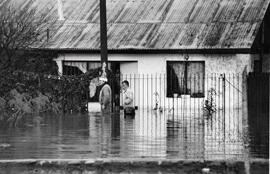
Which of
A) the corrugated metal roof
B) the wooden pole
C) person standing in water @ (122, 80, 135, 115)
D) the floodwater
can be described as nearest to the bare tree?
the wooden pole

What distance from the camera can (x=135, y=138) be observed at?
18969 mm

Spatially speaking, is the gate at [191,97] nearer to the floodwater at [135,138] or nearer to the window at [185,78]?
the window at [185,78]

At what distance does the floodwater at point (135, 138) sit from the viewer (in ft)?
52.5

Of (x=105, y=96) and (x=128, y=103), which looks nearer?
(x=105, y=96)

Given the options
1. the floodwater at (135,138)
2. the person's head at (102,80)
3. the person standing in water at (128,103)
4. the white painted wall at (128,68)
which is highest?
the white painted wall at (128,68)

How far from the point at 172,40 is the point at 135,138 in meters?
13.7

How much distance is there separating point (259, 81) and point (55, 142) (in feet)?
47.5

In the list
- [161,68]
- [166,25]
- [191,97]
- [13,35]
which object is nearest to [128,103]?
[13,35]

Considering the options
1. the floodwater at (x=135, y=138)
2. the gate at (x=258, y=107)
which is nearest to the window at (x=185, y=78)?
the gate at (x=258, y=107)

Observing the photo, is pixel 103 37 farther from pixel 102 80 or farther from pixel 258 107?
pixel 258 107

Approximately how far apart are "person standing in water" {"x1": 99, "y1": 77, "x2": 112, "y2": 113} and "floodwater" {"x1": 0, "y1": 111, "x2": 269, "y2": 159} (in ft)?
6.50

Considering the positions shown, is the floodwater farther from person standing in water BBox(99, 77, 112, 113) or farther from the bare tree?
the bare tree

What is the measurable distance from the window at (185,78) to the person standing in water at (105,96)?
15.5ft

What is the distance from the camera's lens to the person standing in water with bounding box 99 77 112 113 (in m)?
27.6
